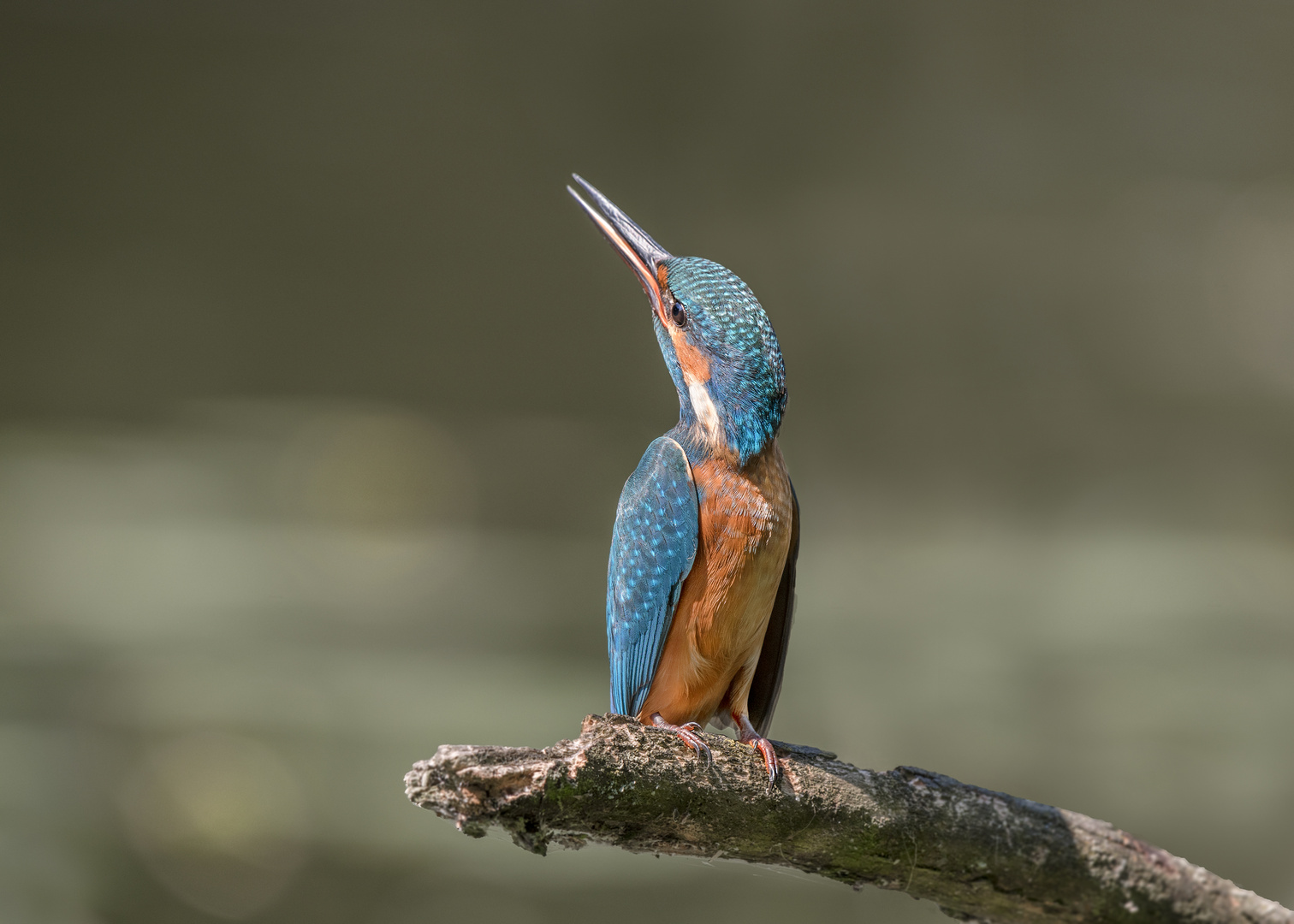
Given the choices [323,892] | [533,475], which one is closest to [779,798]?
[533,475]

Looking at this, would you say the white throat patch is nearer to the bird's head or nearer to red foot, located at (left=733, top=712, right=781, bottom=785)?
the bird's head

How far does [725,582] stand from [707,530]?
8cm

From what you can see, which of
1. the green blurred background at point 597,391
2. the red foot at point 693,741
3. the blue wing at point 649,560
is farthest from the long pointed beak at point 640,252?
the green blurred background at point 597,391

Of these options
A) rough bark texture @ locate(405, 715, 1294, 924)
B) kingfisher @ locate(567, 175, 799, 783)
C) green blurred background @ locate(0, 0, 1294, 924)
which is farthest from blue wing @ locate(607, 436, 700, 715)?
green blurred background @ locate(0, 0, 1294, 924)

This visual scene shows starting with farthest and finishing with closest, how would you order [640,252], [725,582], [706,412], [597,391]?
[597,391] → [640,252] → [706,412] → [725,582]

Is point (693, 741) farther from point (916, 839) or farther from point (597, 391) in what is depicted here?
point (597, 391)

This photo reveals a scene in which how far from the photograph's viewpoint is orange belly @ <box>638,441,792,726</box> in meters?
1.30

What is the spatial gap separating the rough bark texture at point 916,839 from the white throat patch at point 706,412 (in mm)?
444

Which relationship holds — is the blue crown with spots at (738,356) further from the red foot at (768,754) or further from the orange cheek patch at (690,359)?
the red foot at (768,754)

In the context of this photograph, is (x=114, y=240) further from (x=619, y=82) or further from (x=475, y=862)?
(x=475, y=862)

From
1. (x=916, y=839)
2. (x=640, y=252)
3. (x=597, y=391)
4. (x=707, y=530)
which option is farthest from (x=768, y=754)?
(x=597, y=391)

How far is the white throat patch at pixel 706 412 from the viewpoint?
4.50 ft

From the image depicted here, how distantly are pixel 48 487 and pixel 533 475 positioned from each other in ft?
5.58

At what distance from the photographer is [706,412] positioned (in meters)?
1.40
